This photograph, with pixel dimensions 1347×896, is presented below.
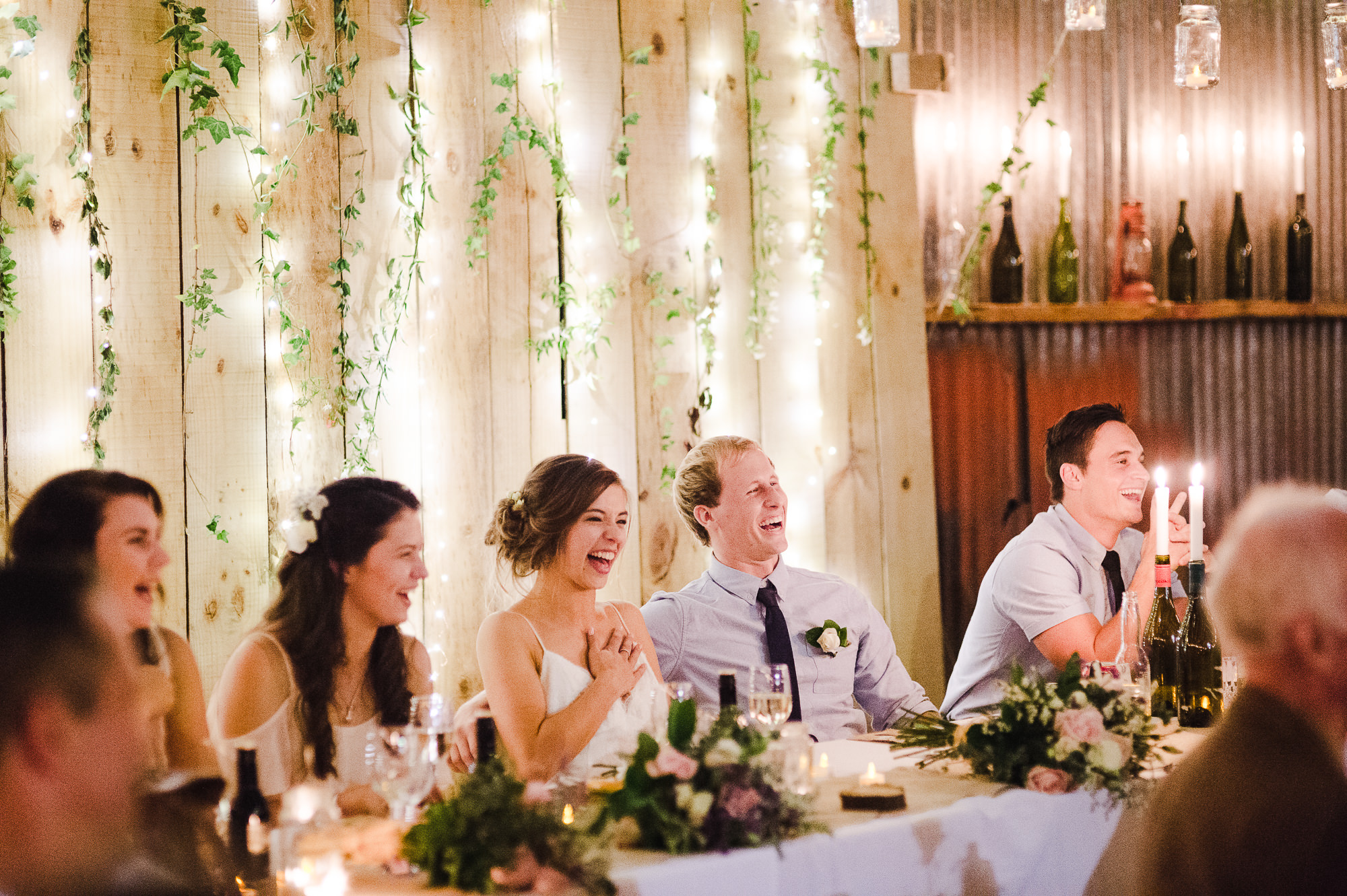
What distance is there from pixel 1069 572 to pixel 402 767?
7.20 ft

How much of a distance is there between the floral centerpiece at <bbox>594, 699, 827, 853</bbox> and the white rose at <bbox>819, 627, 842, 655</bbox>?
1421 mm

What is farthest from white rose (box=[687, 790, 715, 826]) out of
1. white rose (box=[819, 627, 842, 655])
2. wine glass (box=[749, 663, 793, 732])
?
white rose (box=[819, 627, 842, 655])

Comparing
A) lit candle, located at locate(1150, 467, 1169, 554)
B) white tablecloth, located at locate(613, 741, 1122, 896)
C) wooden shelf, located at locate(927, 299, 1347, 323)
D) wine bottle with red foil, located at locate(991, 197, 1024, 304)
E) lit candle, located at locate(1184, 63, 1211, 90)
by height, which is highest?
lit candle, located at locate(1184, 63, 1211, 90)

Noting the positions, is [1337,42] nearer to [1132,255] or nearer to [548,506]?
[1132,255]

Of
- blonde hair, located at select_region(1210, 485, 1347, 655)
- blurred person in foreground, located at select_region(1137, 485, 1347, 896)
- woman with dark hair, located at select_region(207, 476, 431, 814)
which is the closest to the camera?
blurred person in foreground, located at select_region(1137, 485, 1347, 896)

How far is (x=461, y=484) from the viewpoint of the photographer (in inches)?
143

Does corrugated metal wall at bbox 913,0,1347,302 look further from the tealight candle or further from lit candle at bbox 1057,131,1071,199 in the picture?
the tealight candle

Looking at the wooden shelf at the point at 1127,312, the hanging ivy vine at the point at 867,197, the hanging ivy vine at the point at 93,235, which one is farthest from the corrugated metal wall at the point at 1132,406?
the hanging ivy vine at the point at 93,235

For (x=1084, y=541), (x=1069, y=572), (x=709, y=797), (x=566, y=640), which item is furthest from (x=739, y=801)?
(x=1084, y=541)

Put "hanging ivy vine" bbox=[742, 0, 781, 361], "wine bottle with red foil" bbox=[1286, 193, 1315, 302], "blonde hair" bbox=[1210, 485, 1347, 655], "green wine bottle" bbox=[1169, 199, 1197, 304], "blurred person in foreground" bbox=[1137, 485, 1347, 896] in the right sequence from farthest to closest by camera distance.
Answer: "wine bottle with red foil" bbox=[1286, 193, 1315, 302], "green wine bottle" bbox=[1169, 199, 1197, 304], "hanging ivy vine" bbox=[742, 0, 781, 361], "blonde hair" bbox=[1210, 485, 1347, 655], "blurred person in foreground" bbox=[1137, 485, 1347, 896]

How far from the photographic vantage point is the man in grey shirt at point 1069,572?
11.2 feet

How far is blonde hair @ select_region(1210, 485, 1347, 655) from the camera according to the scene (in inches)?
60.6

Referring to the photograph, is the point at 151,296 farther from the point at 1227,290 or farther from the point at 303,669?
the point at 1227,290

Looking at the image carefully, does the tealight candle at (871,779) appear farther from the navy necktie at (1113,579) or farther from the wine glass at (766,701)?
the navy necktie at (1113,579)
